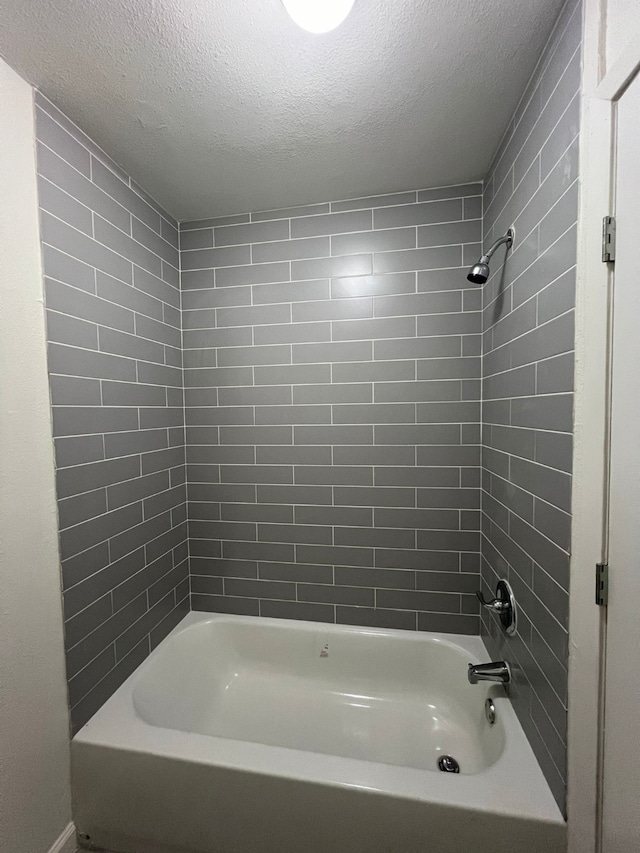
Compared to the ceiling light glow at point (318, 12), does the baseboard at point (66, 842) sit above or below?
below

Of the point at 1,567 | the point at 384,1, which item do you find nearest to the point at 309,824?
the point at 1,567

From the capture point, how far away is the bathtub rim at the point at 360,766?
0.99 m

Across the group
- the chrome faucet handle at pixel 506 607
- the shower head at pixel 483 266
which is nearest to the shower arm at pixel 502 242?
the shower head at pixel 483 266

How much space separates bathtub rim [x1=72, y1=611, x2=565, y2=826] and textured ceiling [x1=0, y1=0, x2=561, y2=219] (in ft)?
6.88

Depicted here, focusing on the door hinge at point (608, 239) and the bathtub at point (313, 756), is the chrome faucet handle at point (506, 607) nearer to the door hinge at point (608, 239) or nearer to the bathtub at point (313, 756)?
the bathtub at point (313, 756)

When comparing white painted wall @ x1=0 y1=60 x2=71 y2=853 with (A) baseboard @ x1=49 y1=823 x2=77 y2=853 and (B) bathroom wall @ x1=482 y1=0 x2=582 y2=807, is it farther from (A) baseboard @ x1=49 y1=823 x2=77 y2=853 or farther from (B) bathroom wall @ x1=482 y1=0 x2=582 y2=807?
(B) bathroom wall @ x1=482 y1=0 x2=582 y2=807

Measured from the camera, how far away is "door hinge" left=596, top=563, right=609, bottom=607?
0.81 m

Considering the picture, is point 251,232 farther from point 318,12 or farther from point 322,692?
point 322,692

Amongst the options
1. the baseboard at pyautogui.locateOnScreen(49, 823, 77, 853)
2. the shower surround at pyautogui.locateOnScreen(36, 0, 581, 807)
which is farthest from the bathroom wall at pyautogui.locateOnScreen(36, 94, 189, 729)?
the baseboard at pyautogui.locateOnScreen(49, 823, 77, 853)

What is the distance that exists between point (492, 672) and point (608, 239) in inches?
57.9

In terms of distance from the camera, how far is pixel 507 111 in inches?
47.1

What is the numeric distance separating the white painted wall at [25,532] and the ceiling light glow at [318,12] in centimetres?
85

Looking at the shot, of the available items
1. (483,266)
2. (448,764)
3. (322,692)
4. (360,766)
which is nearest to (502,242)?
(483,266)

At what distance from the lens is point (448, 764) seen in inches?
54.6
